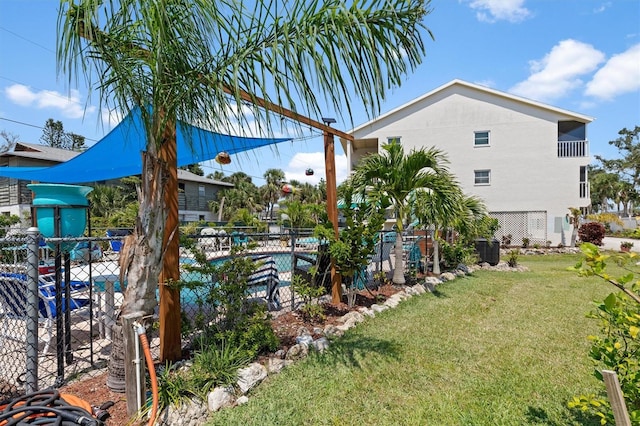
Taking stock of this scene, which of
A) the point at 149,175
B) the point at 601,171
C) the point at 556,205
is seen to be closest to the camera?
the point at 149,175

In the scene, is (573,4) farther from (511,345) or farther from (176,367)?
(176,367)

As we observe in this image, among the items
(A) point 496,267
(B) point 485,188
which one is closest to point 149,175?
(A) point 496,267

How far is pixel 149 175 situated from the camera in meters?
2.49

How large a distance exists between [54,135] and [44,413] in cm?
5921

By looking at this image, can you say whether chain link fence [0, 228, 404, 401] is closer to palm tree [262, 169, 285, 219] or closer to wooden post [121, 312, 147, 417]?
wooden post [121, 312, 147, 417]

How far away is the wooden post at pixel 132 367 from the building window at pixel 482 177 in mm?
21707

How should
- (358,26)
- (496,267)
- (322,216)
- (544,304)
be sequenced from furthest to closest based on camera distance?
1. (496,267)
2. (544,304)
3. (322,216)
4. (358,26)

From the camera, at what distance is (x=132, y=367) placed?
243cm

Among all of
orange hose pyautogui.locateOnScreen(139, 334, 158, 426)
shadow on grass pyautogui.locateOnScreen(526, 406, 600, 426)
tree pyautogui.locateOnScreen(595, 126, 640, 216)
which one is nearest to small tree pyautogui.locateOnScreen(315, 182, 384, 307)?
shadow on grass pyautogui.locateOnScreen(526, 406, 600, 426)

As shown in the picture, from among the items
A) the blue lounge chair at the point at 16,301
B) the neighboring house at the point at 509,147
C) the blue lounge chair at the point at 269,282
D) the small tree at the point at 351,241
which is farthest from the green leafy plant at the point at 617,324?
the neighboring house at the point at 509,147

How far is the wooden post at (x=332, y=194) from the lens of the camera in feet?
18.4

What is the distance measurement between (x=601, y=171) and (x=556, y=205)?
145 ft

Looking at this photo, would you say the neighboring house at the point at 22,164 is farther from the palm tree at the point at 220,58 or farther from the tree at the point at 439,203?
the palm tree at the point at 220,58

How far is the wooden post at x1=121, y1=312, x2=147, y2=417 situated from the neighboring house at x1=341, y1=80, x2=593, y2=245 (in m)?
17.2
